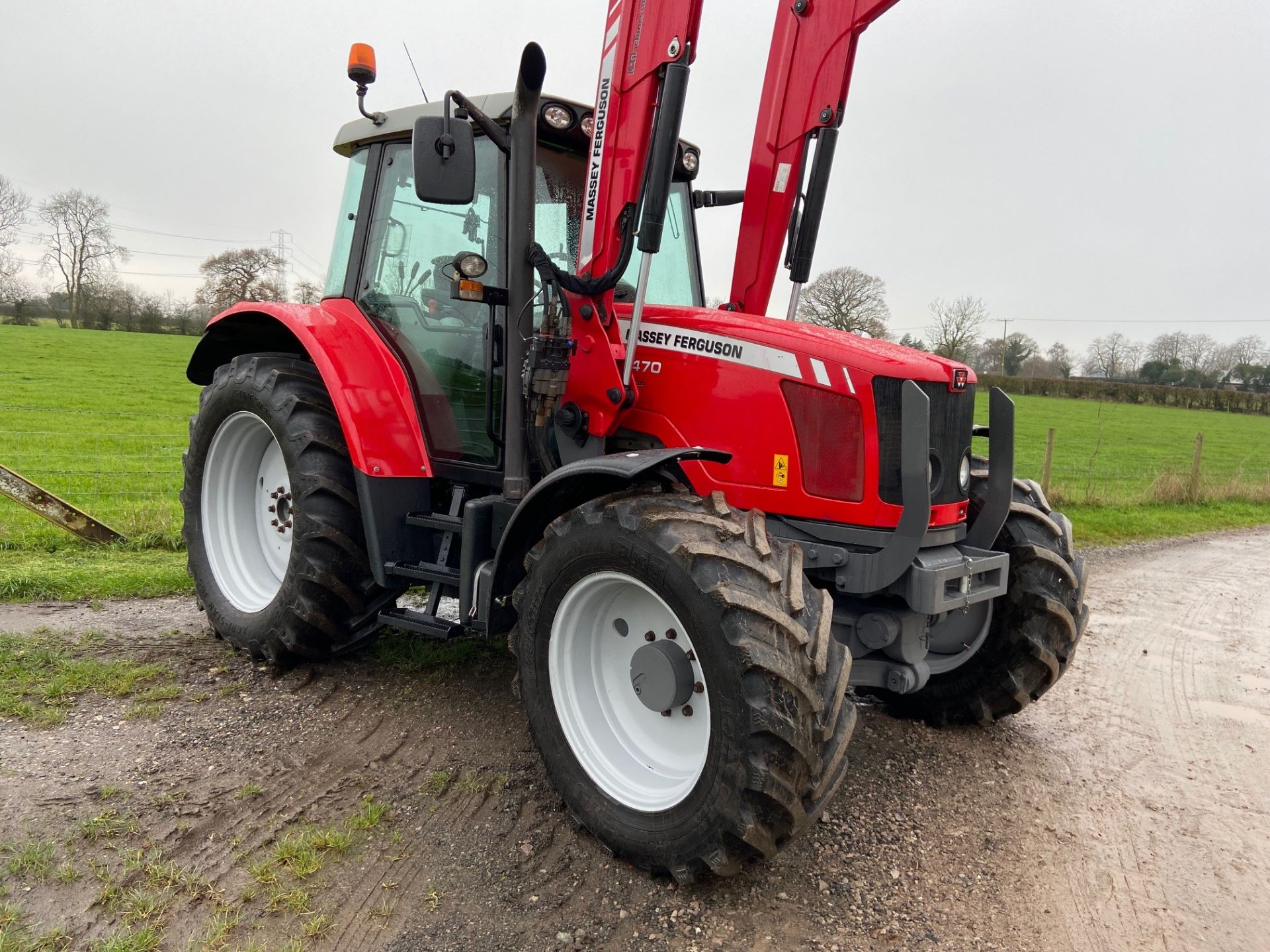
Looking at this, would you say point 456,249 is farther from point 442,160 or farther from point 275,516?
point 275,516

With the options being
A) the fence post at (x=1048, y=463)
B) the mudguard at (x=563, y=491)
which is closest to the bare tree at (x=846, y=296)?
the fence post at (x=1048, y=463)

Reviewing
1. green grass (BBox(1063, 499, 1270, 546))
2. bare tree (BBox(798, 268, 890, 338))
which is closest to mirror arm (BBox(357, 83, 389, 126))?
green grass (BBox(1063, 499, 1270, 546))

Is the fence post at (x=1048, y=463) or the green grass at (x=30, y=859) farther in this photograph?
the fence post at (x=1048, y=463)

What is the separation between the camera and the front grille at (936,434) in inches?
116

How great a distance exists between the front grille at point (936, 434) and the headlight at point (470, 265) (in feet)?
5.38

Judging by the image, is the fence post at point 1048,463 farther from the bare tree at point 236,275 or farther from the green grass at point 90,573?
the bare tree at point 236,275

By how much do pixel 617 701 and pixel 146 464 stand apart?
32.7 feet

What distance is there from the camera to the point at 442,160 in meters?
3.07

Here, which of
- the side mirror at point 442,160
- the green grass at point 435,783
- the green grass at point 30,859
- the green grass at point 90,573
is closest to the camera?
the green grass at point 30,859

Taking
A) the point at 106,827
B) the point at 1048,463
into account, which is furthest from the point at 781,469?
the point at 1048,463

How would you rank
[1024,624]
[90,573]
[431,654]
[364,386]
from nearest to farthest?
[1024,624], [364,386], [431,654], [90,573]

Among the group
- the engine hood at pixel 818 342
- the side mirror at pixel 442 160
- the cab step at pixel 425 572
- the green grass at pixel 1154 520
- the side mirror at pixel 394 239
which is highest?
the side mirror at pixel 442 160

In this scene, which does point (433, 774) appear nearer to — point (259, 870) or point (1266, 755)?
point (259, 870)

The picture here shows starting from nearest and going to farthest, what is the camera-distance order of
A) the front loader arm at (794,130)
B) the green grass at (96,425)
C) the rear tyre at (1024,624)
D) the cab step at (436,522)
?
the front loader arm at (794,130), the rear tyre at (1024,624), the cab step at (436,522), the green grass at (96,425)
